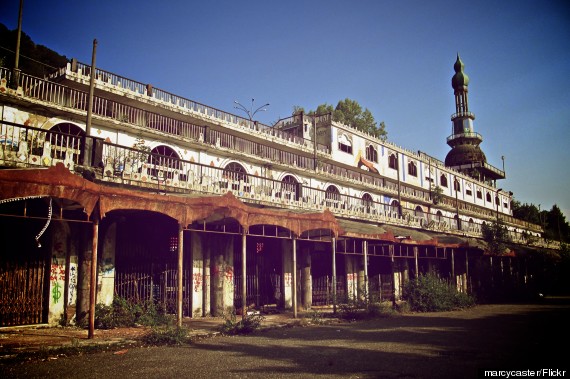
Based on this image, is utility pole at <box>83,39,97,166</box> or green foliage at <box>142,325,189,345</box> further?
utility pole at <box>83,39,97,166</box>

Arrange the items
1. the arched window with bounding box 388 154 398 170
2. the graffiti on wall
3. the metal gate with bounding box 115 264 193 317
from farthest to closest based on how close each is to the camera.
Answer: the arched window with bounding box 388 154 398 170, the graffiti on wall, the metal gate with bounding box 115 264 193 317

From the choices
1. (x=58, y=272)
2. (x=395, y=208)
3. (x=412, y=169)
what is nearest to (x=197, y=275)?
(x=58, y=272)

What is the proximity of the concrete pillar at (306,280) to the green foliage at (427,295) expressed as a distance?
190 inches

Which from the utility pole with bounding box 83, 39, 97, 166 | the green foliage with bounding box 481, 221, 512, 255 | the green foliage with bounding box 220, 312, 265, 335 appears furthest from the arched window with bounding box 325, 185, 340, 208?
the utility pole with bounding box 83, 39, 97, 166

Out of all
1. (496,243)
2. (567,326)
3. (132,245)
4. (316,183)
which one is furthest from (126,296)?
(496,243)

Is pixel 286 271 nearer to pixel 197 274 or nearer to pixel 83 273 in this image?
pixel 197 274

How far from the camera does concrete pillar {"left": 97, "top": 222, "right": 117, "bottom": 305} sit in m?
13.9

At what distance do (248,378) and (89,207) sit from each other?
6075 mm

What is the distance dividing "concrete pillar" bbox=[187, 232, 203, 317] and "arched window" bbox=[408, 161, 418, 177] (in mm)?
31925

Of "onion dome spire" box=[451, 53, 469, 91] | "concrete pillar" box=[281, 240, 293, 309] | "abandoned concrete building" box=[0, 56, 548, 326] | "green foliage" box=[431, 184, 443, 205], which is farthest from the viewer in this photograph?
"onion dome spire" box=[451, 53, 469, 91]

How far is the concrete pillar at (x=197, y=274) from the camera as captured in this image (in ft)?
54.5

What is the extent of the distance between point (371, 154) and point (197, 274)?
25.6 metres

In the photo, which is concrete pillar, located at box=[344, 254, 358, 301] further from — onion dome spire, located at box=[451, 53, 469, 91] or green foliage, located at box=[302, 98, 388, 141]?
onion dome spire, located at box=[451, 53, 469, 91]

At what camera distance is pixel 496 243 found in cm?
2912
